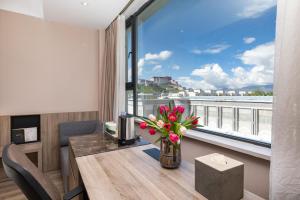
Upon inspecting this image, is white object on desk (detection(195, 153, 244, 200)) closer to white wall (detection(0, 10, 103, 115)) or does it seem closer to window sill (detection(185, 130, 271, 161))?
window sill (detection(185, 130, 271, 161))

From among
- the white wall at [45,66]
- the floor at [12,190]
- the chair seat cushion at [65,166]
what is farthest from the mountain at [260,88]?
the white wall at [45,66]

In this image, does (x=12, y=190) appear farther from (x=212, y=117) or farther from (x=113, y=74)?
(x=212, y=117)

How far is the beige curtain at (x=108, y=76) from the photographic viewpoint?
9.13ft

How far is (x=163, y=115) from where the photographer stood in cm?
117

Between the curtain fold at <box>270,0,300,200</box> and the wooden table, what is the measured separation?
16 cm

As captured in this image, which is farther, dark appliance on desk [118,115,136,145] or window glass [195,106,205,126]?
window glass [195,106,205,126]

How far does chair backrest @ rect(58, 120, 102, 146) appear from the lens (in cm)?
279

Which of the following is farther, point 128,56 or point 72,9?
point 128,56

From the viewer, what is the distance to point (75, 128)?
2891 millimetres

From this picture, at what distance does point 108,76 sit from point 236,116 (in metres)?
2.15

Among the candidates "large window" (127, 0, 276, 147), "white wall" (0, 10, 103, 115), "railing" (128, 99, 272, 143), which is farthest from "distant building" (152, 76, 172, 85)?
"white wall" (0, 10, 103, 115)

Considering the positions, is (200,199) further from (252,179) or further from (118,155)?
(118,155)

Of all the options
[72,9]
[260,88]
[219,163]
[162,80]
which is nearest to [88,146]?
[219,163]

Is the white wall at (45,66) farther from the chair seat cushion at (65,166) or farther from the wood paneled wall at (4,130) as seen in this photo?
the chair seat cushion at (65,166)
